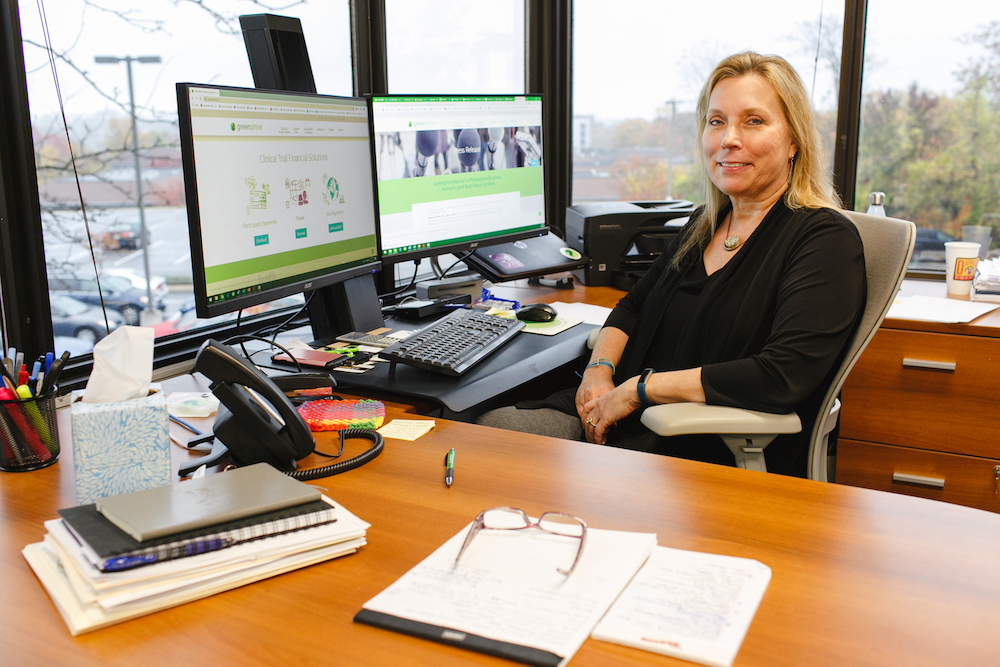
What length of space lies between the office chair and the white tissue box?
0.82 metres

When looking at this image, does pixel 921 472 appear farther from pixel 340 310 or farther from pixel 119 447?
pixel 119 447

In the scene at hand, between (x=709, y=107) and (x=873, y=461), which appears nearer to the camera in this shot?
(x=709, y=107)

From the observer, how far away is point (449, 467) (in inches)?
42.4

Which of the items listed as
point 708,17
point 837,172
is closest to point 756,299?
point 837,172

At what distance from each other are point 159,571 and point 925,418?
6.59 ft

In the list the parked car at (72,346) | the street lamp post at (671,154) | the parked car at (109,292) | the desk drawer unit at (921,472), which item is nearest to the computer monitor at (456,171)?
the parked car at (109,292)

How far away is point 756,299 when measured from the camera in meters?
1.58

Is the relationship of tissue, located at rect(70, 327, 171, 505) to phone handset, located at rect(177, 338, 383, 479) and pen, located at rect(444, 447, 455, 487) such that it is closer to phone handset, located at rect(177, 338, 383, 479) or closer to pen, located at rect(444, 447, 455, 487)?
phone handset, located at rect(177, 338, 383, 479)

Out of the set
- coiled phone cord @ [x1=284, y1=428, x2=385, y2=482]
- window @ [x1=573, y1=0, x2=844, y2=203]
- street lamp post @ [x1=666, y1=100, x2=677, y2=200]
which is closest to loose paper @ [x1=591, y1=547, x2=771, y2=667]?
coiled phone cord @ [x1=284, y1=428, x2=385, y2=482]

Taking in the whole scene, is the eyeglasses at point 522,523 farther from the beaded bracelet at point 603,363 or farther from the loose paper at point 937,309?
the loose paper at point 937,309

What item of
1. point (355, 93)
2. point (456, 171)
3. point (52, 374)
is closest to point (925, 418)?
point (456, 171)

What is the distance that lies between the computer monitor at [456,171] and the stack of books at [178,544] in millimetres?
1110

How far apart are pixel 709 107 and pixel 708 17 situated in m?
1.38

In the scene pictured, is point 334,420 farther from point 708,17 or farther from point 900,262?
point 708,17
